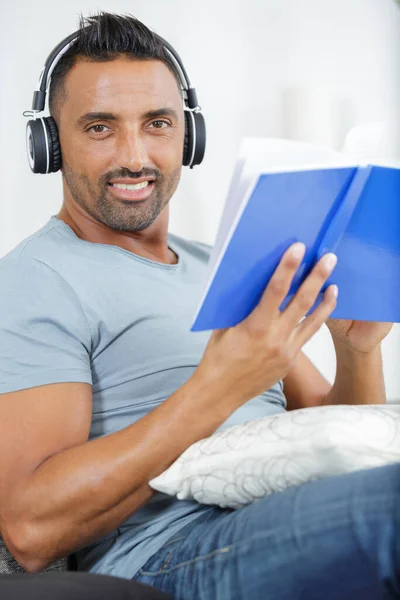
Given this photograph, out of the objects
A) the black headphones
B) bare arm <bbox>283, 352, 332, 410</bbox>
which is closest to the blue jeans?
bare arm <bbox>283, 352, 332, 410</bbox>

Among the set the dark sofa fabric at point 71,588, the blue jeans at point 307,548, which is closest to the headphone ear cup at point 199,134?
the blue jeans at point 307,548

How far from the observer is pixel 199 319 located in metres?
0.96

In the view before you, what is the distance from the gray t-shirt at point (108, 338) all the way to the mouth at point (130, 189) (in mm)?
99

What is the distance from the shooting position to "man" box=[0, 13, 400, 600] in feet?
3.08

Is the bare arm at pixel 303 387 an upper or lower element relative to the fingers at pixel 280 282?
lower

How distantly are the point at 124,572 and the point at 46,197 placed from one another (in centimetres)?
120

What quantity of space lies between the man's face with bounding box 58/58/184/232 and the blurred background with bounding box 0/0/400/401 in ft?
2.15

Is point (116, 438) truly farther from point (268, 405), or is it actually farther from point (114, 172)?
point (114, 172)

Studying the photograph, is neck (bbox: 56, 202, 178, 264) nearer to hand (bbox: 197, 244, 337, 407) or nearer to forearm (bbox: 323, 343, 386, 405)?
forearm (bbox: 323, 343, 386, 405)

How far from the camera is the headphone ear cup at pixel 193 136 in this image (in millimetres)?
1547

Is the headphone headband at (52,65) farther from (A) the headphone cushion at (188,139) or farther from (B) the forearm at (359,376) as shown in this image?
(B) the forearm at (359,376)

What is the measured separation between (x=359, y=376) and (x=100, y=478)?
544mm

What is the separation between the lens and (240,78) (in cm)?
228

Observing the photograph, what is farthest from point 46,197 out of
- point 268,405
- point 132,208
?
point 268,405
